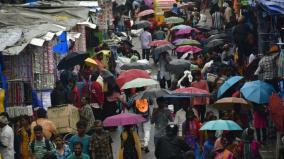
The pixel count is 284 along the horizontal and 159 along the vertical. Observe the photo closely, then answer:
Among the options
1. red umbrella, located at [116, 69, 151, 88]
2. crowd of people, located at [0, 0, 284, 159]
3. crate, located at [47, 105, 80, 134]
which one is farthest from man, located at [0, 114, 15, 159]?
red umbrella, located at [116, 69, 151, 88]

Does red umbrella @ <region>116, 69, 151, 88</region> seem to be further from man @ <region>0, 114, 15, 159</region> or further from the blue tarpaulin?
man @ <region>0, 114, 15, 159</region>

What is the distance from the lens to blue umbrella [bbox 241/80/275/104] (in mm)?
16578

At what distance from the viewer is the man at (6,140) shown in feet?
52.3

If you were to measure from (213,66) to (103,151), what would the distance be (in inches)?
344

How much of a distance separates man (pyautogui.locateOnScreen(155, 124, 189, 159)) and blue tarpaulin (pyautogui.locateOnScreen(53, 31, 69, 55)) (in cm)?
915

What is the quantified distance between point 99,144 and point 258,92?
3457mm

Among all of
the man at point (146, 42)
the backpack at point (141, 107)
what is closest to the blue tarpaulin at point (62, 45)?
the backpack at point (141, 107)

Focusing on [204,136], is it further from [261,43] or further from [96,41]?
[96,41]

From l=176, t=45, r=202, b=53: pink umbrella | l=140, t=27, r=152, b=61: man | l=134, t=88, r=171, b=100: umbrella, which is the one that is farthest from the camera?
A: l=140, t=27, r=152, b=61: man

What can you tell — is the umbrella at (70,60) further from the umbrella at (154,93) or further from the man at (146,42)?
the man at (146,42)

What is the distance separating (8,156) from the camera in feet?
52.6

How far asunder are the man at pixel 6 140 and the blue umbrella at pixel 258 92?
4.45 m

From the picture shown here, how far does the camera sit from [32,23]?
2267 centimetres

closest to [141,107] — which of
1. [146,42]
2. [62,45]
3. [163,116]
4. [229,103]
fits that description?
[163,116]
